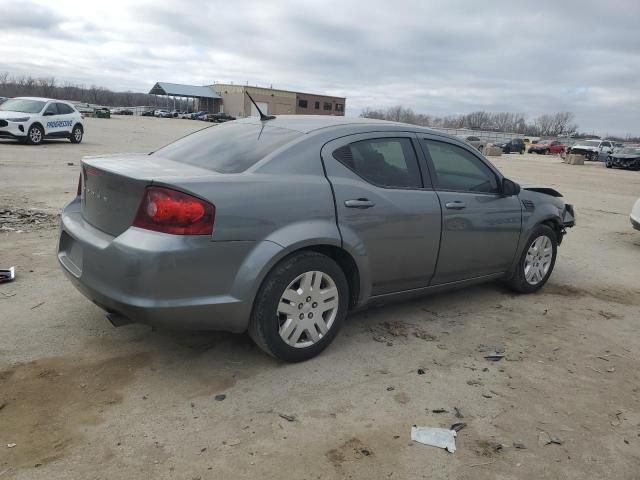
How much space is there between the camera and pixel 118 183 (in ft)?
10.5

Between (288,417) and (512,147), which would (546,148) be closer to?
(512,147)

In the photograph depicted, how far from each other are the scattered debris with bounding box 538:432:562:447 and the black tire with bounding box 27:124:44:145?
63.6ft

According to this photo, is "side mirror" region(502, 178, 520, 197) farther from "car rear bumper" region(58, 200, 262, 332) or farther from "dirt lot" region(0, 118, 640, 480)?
"car rear bumper" region(58, 200, 262, 332)

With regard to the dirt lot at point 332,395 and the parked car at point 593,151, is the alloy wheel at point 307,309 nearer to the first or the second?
the dirt lot at point 332,395

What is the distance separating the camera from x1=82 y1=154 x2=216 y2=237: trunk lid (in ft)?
10.1

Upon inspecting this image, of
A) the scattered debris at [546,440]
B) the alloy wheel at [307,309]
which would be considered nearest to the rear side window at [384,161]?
the alloy wheel at [307,309]

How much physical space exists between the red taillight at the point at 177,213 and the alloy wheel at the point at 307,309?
2.27 ft

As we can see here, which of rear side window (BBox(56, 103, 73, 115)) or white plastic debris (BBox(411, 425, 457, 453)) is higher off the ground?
rear side window (BBox(56, 103, 73, 115))

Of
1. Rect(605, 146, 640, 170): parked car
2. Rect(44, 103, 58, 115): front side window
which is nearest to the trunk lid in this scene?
Rect(44, 103, 58, 115): front side window

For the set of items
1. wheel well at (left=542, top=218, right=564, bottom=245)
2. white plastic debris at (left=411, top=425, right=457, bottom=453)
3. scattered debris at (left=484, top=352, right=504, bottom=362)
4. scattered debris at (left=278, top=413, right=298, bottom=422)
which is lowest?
scattered debris at (left=278, top=413, right=298, bottom=422)

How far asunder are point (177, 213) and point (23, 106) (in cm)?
1861

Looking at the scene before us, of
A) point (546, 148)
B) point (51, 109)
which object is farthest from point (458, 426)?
point (546, 148)

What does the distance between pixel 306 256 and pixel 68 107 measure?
1975 cm

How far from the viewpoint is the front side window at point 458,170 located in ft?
13.9
